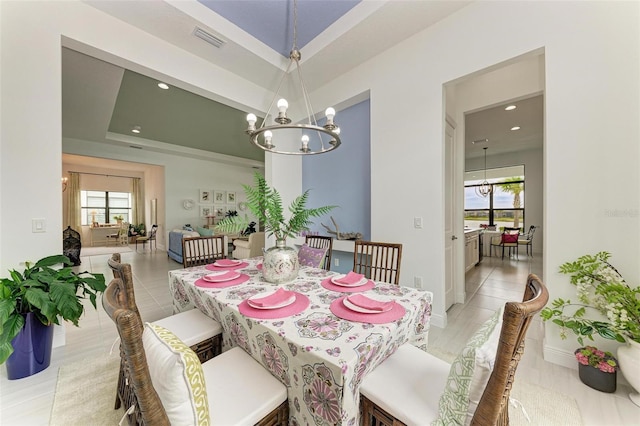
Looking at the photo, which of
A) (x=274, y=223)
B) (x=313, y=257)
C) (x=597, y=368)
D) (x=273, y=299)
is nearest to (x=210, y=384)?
(x=273, y=299)

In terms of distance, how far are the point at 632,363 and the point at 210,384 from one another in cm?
239

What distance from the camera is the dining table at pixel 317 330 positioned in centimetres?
85

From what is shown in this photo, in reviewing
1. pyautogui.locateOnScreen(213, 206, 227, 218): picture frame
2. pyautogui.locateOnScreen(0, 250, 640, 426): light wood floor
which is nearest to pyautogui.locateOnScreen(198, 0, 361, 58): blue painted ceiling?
pyautogui.locateOnScreen(0, 250, 640, 426): light wood floor

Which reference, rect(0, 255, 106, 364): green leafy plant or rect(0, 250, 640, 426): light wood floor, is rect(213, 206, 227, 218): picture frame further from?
rect(0, 255, 106, 364): green leafy plant

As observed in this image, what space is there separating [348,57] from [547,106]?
2111 millimetres

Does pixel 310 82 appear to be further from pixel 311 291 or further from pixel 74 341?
pixel 74 341

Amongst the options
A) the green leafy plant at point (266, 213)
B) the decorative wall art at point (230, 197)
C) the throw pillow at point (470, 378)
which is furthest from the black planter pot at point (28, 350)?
the decorative wall art at point (230, 197)

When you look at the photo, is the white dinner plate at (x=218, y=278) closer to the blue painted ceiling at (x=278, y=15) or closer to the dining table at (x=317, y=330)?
the dining table at (x=317, y=330)

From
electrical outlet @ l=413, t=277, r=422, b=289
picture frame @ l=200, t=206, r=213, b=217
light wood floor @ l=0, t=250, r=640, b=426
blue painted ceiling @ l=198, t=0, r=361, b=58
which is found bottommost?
light wood floor @ l=0, t=250, r=640, b=426

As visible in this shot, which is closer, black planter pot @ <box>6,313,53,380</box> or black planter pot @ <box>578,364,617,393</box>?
black planter pot @ <box>578,364,617,393</box>

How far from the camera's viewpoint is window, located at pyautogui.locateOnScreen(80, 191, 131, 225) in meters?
8.84

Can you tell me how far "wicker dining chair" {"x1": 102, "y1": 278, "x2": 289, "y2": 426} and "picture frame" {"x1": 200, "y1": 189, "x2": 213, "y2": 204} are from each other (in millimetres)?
7500

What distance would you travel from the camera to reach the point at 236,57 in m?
2.91

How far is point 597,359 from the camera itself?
157 centimetres
